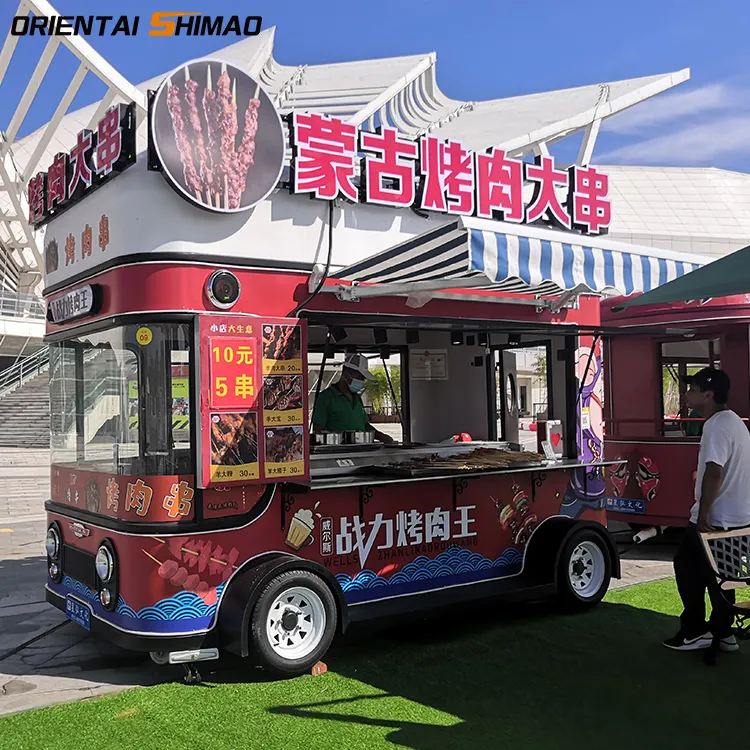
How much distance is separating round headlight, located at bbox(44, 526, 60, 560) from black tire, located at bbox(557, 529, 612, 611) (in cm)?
370

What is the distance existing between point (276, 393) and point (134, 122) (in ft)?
6.04

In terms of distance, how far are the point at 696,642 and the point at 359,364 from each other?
3.58 metres

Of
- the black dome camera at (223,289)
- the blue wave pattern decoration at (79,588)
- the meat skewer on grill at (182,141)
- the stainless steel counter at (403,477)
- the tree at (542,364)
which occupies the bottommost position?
the blue wave pattern decoration at (79,588)

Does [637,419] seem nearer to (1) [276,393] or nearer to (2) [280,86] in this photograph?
(1) [276,393]

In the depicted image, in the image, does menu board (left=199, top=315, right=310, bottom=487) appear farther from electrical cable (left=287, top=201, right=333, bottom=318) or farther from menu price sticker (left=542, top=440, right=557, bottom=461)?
menu price sticker (left=542, top=440, right=557, bottom=461)

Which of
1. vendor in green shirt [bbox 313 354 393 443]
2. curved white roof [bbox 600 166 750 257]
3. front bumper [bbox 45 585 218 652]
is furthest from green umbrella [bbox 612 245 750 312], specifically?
curved white roof [bbox 600 166 750 257]

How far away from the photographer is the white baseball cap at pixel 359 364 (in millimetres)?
7281

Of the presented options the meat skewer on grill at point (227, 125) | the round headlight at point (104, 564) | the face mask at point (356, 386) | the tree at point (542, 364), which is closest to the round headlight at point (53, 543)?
the round headlight at point (104, 564)

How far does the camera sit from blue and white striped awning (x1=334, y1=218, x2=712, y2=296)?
4477mm

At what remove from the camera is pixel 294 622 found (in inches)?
197

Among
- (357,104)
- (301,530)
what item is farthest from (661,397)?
(357,104)

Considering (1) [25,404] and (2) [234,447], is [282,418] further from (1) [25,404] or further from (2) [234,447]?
(1) [25,404]

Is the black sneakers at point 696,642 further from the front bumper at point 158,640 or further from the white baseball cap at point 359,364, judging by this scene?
the white baseball cap at point 359,364

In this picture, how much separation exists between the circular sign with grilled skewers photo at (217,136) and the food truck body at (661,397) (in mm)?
4533
